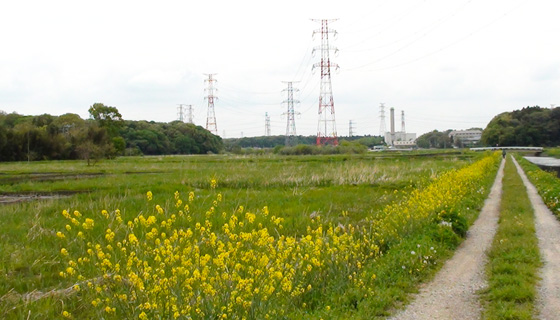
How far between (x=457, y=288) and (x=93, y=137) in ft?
199

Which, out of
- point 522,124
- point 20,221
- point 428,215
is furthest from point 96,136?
point 522,124

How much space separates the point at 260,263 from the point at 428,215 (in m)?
6.32

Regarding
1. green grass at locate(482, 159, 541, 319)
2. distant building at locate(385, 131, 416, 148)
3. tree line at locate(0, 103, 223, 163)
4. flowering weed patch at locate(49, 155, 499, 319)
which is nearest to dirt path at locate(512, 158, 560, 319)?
green grass at locate(482, 159, 541, 319)

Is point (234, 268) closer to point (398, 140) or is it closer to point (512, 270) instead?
point (512, 270)

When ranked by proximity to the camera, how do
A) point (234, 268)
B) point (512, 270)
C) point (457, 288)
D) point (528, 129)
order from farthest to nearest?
point (528, 129) → point (512, 270) → point (457, 288) → point (234, 268)

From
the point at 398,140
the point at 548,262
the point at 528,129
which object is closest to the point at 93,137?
the point at 548,262

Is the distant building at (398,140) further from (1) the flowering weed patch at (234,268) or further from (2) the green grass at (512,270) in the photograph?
(1) the flowering weed patch at (234,268)

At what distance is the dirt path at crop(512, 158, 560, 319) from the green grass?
11 cm

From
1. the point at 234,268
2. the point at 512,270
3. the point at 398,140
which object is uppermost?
the point at 398,140

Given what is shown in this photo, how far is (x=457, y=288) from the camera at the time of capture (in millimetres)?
6523

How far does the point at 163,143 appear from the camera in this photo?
86.0m

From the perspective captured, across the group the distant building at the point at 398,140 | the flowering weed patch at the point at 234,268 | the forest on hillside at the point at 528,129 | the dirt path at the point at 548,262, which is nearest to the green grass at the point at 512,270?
the dirt path at the point at 548,262

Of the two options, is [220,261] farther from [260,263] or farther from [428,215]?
[428,215]

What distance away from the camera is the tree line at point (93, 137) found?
5438cm
